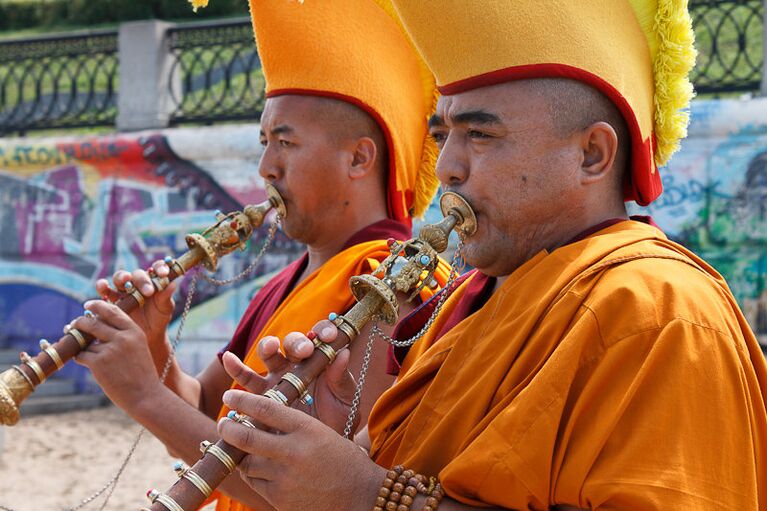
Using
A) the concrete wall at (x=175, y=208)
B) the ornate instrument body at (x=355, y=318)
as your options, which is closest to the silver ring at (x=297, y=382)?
the ornate instrument body at (x=355, y=318)

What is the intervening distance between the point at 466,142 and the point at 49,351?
1526 millimetres

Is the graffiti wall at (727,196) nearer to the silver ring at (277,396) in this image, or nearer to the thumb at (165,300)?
the thumb at (165,300)

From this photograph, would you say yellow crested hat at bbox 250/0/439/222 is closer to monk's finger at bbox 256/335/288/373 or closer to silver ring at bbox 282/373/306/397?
monk's finger at bbox 256/335/288/373

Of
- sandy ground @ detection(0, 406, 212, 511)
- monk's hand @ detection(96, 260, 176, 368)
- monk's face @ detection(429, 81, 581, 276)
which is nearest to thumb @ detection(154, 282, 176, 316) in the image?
monk's hand @ detection(96, 260, 176, 368)

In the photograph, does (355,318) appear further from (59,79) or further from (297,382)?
(59,79)

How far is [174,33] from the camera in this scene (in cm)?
1133

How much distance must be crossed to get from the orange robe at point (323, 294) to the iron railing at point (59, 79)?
9200 mm

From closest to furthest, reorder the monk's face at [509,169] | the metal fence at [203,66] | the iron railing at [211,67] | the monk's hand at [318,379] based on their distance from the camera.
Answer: the monk's face at [509,169] < the monk's hand at [318,379] < the metal fence at [203,66] < the iron railing at [211,67]

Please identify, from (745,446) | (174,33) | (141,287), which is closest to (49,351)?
(141,287)

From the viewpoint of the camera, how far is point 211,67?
36.4 ft

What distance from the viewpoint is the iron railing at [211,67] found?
36.2 ft

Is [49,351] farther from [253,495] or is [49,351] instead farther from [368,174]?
[368,174]

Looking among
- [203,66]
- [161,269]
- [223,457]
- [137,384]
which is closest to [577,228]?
[223,457]

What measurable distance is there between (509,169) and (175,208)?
8.45 meters
